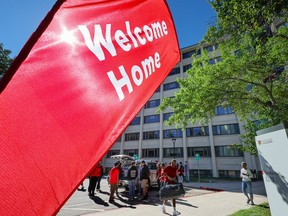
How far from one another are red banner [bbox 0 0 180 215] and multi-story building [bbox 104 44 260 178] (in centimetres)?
2086

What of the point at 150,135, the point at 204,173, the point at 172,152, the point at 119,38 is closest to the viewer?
the point at 119,38

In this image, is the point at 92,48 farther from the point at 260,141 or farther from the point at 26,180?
the point at 260,141

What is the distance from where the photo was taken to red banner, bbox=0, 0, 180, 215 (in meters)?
0.64

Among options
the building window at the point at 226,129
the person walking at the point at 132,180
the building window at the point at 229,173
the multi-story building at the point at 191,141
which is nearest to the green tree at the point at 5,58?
the multi-story building at the point at 191,141

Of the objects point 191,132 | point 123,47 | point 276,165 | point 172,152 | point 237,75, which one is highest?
point 191,132

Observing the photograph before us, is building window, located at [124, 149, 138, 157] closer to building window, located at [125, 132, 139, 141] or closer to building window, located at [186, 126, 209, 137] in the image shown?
building window, located at [125, 132, 139, 141]

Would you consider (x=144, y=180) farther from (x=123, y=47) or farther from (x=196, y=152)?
(x=196, y=152)

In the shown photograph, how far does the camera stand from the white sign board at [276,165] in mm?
5262

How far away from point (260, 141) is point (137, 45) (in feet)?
21.3

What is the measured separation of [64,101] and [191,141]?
1258 inches

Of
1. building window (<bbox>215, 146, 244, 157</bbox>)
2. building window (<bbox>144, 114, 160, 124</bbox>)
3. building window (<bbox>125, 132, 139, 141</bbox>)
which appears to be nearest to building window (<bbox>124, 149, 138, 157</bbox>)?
building window (<bbox>125, 132, 139, 141</bbox>)

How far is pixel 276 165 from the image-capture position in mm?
5590

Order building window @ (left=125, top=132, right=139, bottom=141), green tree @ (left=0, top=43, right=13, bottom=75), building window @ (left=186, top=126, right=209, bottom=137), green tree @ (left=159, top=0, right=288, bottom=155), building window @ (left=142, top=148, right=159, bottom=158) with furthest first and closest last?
building window @ (left=125, top=132, right=139, bottom=141) → building window @ (left=142, top=148, right=159, bottom=158) → building window @ (left=186, top=126, right=209, bottom=137) → green tree @ (left=0, top=43, right=13, bottom=75) → green tree @ (left=159, top=0, right=288, bottom=155)

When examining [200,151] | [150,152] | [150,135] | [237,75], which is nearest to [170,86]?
[150,135]
